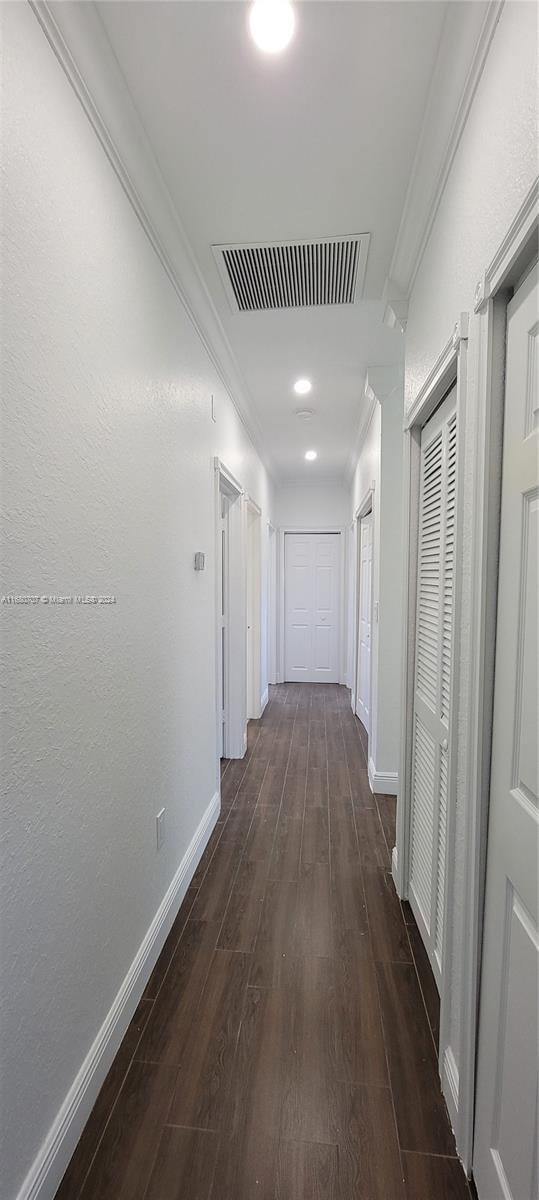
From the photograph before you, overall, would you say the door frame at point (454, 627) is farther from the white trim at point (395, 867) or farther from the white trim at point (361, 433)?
the white trim at point (361, 433)

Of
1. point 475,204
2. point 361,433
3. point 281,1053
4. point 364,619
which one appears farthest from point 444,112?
point 364,619

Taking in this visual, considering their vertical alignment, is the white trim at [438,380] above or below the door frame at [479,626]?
above

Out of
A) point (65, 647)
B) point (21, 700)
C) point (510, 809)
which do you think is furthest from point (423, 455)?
point (21, 700)

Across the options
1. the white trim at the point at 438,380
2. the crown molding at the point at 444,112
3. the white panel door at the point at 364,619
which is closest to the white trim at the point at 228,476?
the white trim at the point at 438,380

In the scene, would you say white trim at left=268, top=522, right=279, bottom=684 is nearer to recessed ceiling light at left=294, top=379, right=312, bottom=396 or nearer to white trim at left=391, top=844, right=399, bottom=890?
recessed ceiling light at left=294, top=379, right=312, bottom=396

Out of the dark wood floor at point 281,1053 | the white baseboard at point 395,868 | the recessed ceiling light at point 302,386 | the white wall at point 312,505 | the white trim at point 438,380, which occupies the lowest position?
the dark wood floor at point 281,1053

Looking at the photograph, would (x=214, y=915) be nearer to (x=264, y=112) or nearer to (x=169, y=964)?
(x=169, y=964)

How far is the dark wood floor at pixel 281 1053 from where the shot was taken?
1.10 m

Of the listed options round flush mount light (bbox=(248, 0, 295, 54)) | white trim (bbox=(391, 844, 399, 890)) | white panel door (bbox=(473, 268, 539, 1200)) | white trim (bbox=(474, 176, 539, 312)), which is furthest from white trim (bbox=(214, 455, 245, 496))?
white trim (bbox=(391, 844, 399, 890))

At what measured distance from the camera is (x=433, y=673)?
1671 millimetres

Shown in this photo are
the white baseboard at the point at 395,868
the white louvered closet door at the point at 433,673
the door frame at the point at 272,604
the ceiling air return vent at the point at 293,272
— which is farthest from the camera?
the door frame at the point at 272,604

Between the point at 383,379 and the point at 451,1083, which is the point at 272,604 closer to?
the point at 383,379

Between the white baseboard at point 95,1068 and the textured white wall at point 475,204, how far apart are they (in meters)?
0.91

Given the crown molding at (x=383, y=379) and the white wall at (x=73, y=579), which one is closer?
the white wall at (x=73, y=579)
